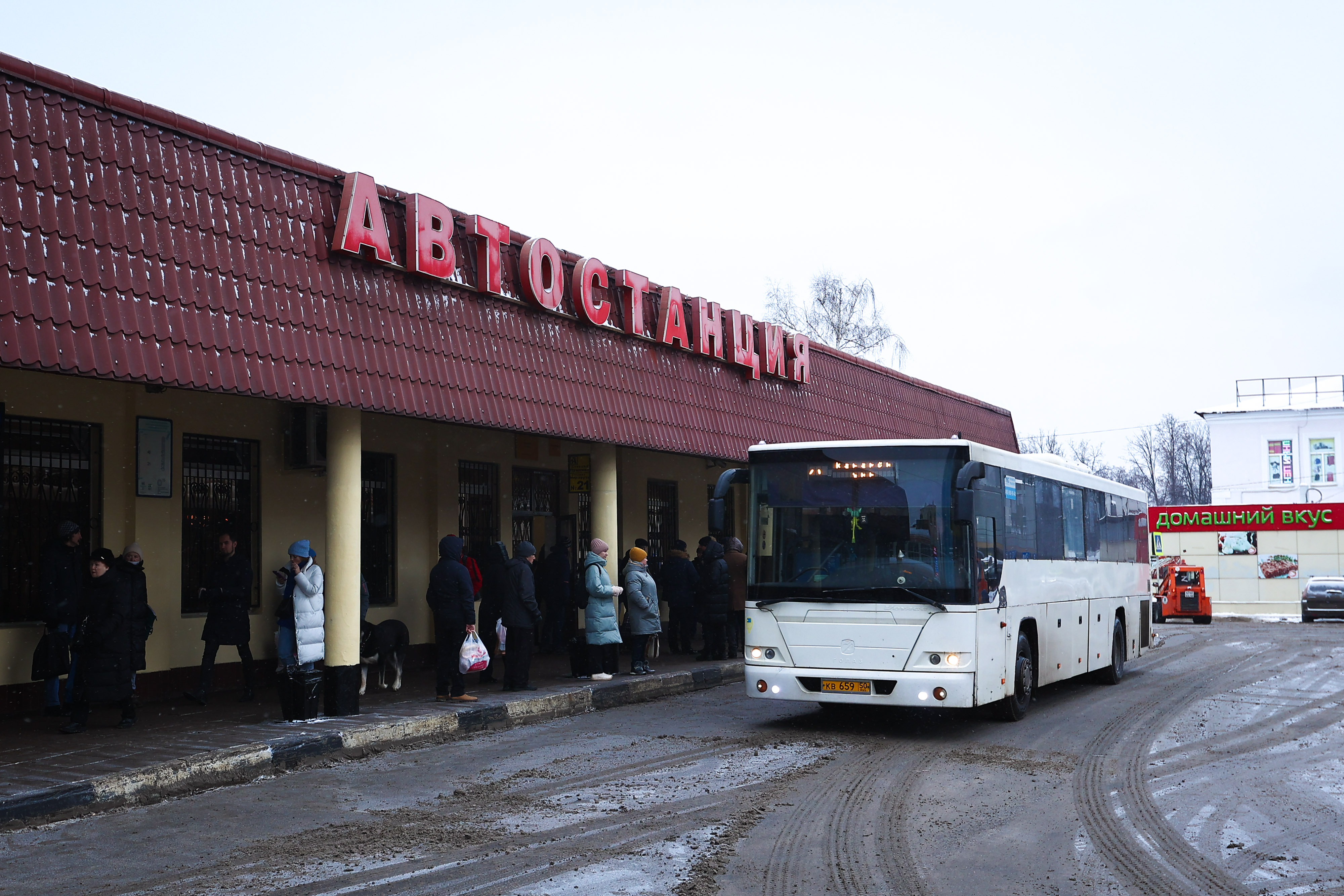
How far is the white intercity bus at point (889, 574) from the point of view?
10852mm

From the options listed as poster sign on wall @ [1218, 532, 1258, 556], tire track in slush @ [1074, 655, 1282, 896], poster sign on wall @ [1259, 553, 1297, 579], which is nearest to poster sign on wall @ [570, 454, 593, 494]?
tire track in slush @ [1074, 655, 1282, 896]

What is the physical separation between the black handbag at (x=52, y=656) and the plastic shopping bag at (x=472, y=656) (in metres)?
3.76

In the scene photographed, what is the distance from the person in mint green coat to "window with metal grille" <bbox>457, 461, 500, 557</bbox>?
3151mm

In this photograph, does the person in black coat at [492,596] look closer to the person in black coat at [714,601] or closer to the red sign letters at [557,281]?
the red sign letters at [557,281]

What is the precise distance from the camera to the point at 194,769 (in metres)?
8.98

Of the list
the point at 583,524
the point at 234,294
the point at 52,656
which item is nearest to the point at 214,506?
the point at 52,656

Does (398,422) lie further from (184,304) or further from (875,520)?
(875,520)

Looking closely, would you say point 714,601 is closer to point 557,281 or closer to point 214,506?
point 557,281

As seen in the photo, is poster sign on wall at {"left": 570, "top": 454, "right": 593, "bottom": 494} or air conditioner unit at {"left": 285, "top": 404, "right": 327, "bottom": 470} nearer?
air conditioner unit at {"left": 285, "top": 404, "right": 327, "bottom": 470}

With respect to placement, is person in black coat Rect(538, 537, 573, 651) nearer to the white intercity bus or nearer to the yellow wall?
the yellow wall

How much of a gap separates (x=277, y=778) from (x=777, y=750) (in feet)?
13.6

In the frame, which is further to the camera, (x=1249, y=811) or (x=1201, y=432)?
(x=1201, y=432)

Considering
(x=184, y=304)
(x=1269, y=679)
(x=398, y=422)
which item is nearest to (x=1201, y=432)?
(x=1269, y=679)

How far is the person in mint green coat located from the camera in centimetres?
1445
